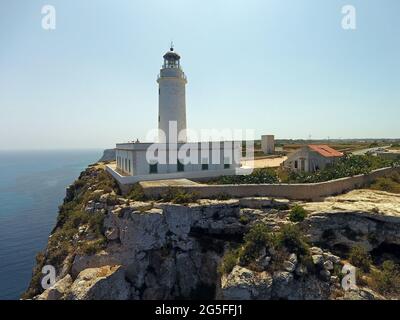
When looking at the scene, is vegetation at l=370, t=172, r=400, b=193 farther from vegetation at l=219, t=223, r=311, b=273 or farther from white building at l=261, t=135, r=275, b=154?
white building at l=261, t=135, r=275, b=154

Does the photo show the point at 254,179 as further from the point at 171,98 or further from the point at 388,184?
the point at 388,184

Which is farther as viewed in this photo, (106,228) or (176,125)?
(176,125)

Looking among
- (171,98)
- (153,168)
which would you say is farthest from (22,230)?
(171,98)

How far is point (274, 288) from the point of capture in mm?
16375

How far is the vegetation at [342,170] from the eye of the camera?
938 inches

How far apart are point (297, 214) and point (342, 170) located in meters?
8.59

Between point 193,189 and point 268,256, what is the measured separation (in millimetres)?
6970

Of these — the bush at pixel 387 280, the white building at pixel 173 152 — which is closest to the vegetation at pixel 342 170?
the white building at pixel 173 152

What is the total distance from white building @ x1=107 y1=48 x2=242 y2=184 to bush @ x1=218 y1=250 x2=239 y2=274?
9.24 m

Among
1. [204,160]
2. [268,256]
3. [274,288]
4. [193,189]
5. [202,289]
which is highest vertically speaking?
[204,160]

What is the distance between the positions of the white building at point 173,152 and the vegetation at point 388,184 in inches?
473

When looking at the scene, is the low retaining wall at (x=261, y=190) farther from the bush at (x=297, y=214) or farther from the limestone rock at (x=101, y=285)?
the limestone rock at (x=101, y=285)

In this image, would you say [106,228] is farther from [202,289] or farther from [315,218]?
[315,218]

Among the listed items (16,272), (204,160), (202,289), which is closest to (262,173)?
(204,160)
